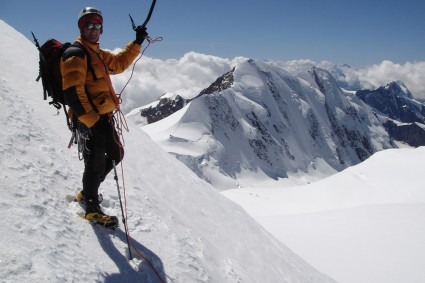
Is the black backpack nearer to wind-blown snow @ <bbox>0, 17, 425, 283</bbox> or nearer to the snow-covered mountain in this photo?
wind-blown snow @ <bbox>0, 17, 425, 283</bbox>

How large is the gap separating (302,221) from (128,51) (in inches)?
681

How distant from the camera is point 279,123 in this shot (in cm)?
18175

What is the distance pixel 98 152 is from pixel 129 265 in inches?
65.9

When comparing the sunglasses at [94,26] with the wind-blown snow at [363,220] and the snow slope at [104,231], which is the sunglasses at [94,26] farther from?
the wind-blown snow at [363,220]

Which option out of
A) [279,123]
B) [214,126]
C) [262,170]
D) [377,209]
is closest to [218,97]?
[214,126]

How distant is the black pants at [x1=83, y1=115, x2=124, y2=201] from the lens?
5.34m

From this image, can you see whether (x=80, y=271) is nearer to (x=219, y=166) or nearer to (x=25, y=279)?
(x=25, y=279)

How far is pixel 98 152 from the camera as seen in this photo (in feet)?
17.6

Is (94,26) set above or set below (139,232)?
above

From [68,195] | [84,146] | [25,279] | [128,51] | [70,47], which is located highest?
[128,51]

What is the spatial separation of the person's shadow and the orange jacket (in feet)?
5.46

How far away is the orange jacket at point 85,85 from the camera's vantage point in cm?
478

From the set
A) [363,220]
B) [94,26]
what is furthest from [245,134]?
[94,26]

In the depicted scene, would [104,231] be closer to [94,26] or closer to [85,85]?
A: [85,85]
